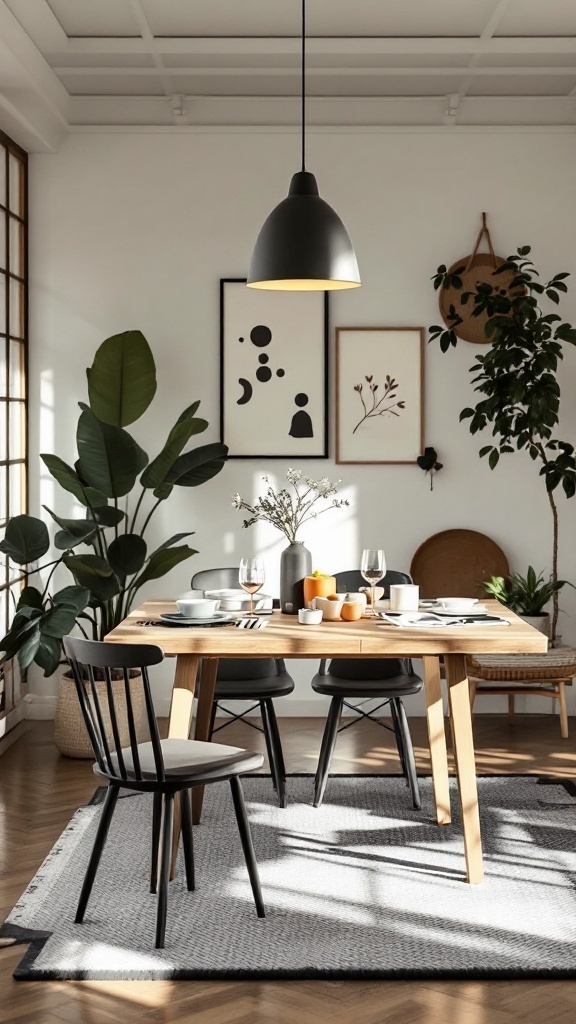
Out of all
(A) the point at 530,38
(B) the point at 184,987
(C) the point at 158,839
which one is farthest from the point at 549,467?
(B) the point at 184,987

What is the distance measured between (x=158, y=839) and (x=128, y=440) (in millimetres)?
2120

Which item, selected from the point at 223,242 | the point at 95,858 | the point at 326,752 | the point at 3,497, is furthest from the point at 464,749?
the point at 223,242

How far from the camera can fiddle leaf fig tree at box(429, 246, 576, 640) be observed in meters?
5.17

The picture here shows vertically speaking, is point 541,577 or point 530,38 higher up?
point 530,38

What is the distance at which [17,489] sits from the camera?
18.1ft

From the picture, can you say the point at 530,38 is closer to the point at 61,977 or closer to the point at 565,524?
the point at 565,524

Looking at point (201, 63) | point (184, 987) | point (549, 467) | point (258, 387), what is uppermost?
point (201, 63)

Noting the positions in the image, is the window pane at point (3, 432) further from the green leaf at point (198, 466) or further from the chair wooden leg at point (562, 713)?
the chair wooden leg at point (562, 713)

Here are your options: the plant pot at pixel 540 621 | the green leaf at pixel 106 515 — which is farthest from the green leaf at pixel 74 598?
the plant pot at pixel 540 621

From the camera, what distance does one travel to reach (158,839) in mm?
3180

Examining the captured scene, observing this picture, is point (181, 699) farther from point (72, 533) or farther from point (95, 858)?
point (72, 533)

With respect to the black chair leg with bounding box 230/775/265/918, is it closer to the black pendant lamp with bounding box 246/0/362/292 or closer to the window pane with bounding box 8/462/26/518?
the black pendant lamp with bounding box 246/0/362/292

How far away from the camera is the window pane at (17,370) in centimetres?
539

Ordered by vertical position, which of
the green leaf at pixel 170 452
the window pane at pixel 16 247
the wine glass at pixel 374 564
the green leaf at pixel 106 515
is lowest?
the wine glass at pixel 374 564
